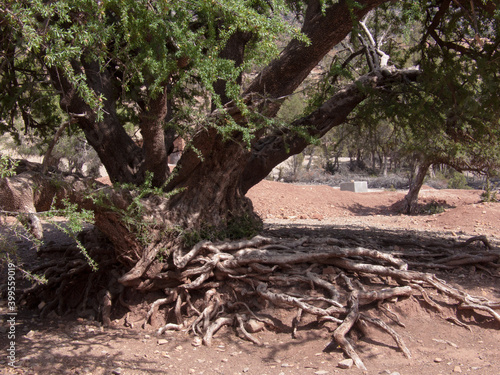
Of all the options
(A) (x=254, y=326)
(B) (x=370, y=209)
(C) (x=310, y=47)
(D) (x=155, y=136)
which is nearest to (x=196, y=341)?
(A) (x=254, y=326)

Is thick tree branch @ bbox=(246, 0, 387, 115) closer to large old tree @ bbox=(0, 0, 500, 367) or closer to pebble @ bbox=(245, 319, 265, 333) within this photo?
large old tree @ bbox=(0, 0, 500, 367)

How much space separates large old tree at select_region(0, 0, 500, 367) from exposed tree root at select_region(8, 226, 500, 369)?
2cm

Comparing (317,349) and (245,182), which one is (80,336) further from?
(245,182)

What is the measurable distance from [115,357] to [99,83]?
3.56 meters

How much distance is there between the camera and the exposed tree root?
15.2 feet

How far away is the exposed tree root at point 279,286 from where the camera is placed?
15.2 feet

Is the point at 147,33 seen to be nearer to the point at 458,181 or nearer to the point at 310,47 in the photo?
the point at 310,47

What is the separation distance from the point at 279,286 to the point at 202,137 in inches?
77.1

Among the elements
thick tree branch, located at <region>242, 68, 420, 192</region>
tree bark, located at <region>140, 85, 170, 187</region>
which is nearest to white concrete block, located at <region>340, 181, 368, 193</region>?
thick tree branch, located at <region>242, 68, 420, 192</region>

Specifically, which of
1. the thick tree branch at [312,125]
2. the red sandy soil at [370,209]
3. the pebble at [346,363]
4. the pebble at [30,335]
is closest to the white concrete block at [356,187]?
the red sandy soil at [370,209]

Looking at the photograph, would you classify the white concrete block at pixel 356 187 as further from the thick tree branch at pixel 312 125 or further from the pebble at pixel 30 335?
the pebble at pixel 30 335

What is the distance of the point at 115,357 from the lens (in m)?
4.16

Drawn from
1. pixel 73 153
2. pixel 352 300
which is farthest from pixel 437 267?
pixel 73 153

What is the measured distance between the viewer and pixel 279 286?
515 centimetres
